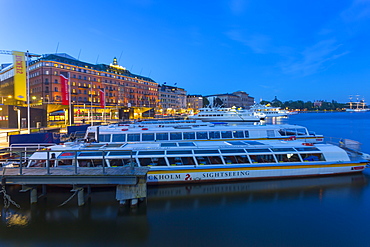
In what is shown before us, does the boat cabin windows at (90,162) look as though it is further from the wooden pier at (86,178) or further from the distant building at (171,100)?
the distant building at (171,100)

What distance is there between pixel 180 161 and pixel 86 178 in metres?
7.64

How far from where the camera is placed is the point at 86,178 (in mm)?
14281

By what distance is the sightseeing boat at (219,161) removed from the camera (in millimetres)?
18031

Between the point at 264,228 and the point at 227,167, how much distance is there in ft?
20.4

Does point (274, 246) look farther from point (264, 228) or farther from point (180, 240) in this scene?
point (180, 240)

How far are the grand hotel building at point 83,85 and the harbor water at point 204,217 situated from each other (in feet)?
206

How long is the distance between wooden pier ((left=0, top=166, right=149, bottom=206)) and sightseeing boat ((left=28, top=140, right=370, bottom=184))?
2.33 metres

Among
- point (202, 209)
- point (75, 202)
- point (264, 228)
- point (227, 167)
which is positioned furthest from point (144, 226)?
point (227, 167)

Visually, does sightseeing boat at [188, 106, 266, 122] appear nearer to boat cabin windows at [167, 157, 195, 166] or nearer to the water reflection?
the water reflection

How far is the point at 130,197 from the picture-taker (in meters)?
14.9

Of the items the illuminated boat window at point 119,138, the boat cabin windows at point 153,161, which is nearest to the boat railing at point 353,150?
the boat cabin windows at point 153,161

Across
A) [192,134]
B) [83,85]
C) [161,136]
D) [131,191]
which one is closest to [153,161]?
[131,191]

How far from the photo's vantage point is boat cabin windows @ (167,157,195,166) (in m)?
19.1

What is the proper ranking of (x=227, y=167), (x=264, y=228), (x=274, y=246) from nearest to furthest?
(x=274, y=246) < (x=264, y=228) < (x=227, y=167)
